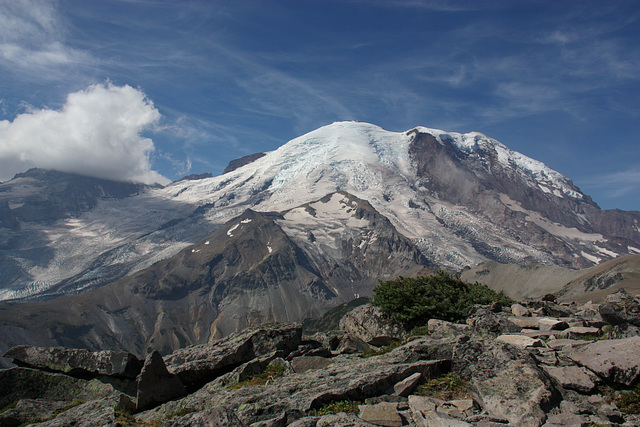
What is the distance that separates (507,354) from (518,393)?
1531 millimetres

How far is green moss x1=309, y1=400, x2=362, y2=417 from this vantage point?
30.4ft

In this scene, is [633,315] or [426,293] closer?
[633,315]

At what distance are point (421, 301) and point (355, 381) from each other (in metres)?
10.6

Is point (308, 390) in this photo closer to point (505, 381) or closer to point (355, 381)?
point (355, 381)

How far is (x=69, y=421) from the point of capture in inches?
421

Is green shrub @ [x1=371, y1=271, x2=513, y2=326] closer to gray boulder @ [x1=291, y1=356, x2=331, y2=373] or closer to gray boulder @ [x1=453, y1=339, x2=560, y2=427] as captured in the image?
gray boulder @ [x1=291, y1=356, x2=331, y2=373]

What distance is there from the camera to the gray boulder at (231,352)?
46.4 ft

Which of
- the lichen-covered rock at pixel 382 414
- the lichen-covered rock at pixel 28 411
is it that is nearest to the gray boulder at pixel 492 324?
the lichen-covered rock at pixel 382 414

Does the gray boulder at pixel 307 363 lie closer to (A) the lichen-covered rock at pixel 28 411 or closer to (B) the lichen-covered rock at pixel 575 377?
(B) the lichen-covered rock at pixel 575 377

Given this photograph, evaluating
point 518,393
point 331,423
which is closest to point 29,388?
point 331,423

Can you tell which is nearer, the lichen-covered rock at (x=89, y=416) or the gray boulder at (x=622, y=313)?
the lichen-covered rock at (x=89, y=416)

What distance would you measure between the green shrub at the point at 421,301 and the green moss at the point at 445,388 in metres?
9.29

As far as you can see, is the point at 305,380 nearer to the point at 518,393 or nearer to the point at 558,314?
the point at 518,393

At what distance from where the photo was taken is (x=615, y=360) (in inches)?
366
